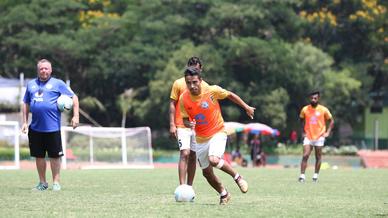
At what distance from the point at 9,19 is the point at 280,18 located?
15100 mm

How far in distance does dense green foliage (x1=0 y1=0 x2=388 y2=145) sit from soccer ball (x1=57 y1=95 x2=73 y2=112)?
34.6 meters

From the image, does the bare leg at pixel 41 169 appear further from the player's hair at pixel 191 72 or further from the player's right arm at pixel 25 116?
the player's hair at pixel 191 72

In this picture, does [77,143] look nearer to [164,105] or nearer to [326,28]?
[164,105]

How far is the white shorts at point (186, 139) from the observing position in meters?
13.6

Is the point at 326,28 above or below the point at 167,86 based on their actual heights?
above

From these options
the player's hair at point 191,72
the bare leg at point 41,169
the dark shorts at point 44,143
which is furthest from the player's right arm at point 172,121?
the bare leg at point 41,169

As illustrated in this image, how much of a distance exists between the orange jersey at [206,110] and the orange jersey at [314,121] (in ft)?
31.7

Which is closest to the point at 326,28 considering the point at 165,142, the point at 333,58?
the point at 333,58

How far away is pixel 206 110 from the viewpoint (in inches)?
496

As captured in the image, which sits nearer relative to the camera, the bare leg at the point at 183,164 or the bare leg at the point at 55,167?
the bare leg at the point at 183,164

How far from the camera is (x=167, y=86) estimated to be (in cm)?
5038

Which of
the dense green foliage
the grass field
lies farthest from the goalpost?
the dense green foliage

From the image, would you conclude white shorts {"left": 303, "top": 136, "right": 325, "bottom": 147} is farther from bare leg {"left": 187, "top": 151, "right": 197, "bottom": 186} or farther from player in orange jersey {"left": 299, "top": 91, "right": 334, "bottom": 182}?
bare leg {"left": 187, "top": 151, "right": 197, "bottom": 186}

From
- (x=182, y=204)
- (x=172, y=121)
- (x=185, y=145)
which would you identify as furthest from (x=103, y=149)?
(x=182, y=204)
